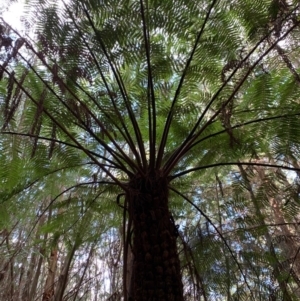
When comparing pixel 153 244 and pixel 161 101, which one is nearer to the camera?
pixel 153 244

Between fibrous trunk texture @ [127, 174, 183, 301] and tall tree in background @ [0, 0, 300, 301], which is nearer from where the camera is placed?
fibrous trunk texture @ [127, 174, 183, 301]

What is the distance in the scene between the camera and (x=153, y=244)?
1420 mm

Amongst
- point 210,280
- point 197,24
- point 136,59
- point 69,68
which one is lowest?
point 210,280

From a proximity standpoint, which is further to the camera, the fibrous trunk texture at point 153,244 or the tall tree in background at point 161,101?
the tall tree in background at point 161,101

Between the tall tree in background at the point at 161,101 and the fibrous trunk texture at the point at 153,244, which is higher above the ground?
the tall tree in background at the point at 161,101

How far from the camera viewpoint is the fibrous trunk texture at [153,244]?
1.30m

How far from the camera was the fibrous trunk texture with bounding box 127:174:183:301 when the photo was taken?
130cm

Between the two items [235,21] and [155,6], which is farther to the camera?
[235,21]

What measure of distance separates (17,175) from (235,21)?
1.97 metres

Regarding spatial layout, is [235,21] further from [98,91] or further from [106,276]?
[106,276]

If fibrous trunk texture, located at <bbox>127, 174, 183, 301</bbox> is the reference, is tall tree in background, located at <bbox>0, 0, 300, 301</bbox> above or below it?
above

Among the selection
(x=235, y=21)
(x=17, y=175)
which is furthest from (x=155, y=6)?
(x=17, y=175)

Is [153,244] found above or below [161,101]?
below

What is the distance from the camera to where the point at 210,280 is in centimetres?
258
